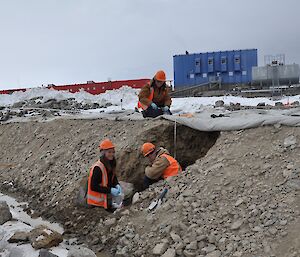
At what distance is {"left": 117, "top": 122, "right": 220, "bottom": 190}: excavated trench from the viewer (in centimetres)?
784

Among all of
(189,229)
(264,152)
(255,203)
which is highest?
(264,152)

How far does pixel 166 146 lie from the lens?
811 centimetres

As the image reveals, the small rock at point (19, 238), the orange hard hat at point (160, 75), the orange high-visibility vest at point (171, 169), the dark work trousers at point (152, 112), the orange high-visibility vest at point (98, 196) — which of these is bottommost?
the small rock at point (19, 238)

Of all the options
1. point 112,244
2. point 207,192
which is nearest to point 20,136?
point 112,244

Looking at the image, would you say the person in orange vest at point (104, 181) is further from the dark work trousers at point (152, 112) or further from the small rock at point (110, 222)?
the dark work trousers at point (152, 112)

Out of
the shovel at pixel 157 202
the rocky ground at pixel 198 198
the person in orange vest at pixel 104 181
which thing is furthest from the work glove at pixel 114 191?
the shovel at pixel 157 202

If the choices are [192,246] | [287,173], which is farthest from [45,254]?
[287,173]

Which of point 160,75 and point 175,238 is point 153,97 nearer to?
point 160,75

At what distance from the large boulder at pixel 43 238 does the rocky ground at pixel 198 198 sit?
0.78 meters

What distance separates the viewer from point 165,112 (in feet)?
30.0

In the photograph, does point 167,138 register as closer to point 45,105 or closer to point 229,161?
point 229,161

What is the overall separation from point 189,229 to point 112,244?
1.32 m

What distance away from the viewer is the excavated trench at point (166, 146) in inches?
309

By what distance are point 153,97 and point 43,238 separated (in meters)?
4.52
